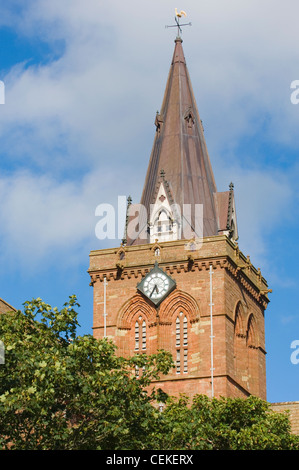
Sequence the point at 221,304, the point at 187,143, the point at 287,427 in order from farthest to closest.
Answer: the point at 187,143, the point at 221,304, the point at 287,427

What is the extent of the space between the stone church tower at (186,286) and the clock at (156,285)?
0.05 meters

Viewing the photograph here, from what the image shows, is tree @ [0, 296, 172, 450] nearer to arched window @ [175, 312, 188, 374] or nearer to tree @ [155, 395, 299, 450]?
tree @ [155, 395, 299, 450]

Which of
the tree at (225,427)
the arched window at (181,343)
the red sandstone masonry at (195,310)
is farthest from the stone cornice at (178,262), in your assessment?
the tree at (225,427)

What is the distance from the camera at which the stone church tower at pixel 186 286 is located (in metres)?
70.9

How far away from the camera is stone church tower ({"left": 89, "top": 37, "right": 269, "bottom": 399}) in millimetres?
70875

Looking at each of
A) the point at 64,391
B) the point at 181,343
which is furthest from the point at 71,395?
the point at 181,343

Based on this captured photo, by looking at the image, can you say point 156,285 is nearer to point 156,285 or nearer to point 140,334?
point 156,285

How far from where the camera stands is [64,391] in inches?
1793

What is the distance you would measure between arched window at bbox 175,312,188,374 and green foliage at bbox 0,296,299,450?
20.2 metres

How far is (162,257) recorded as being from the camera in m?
73.2

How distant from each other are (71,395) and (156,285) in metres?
27.2
